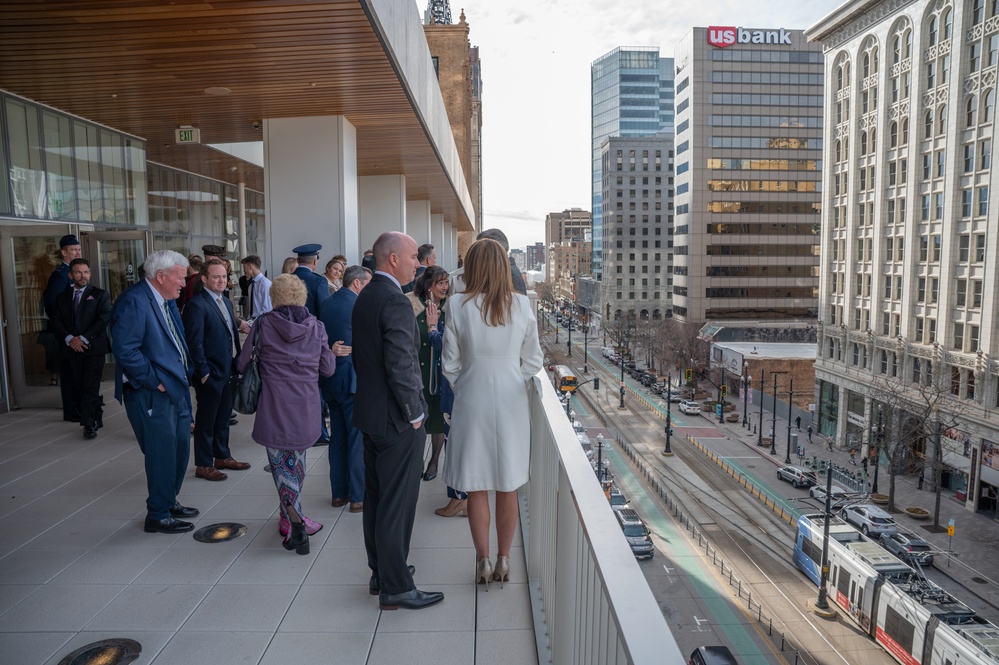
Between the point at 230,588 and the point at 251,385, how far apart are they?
4.13 ft

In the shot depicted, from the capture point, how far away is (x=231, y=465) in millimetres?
6535

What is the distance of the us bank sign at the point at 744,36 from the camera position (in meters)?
80.3

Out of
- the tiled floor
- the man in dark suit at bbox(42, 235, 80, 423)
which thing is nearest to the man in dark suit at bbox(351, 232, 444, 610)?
the tiled floor

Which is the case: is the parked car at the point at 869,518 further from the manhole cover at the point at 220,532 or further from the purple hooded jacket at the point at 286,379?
the purple hooded jacket at the point at 286,379

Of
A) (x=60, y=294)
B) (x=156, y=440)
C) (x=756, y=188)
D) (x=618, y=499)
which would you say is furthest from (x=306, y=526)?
(x=756, y=188)

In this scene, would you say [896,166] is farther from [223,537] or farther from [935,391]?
[223,537]

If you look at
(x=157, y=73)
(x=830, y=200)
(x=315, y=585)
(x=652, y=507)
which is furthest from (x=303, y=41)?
(x=830, y=200)

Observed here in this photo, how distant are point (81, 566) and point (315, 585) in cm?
158

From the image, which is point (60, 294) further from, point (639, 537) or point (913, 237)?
point (913, 237)

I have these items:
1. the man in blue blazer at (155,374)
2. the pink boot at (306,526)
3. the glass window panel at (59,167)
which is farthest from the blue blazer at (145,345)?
the glass window panel at (59,167)

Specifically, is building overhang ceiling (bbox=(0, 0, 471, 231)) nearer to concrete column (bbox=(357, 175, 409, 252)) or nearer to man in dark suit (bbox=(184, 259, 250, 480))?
man in dark suit (bbox=(184, 259, 250, 480))

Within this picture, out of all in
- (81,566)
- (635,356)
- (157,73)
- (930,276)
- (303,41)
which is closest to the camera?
(81,566)

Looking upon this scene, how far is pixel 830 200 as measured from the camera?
54.0 meters

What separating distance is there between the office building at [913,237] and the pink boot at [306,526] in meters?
39.3
